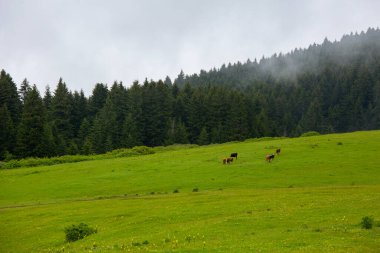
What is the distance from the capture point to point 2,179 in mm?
57969

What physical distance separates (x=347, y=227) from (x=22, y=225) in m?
23.8

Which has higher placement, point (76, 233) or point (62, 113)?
point (62, 113)

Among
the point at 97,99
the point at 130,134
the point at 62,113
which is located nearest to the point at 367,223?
the point at 130,134

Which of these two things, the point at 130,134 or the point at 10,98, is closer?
the point at 10,98

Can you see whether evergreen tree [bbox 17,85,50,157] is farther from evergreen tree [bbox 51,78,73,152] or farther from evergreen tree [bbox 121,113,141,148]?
evergreen tree [bbox 121,113,141,148]

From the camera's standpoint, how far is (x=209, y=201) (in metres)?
33.9

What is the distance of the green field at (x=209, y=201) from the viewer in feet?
67.3

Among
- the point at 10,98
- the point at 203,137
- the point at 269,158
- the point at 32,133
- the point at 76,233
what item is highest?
the point at 10,98

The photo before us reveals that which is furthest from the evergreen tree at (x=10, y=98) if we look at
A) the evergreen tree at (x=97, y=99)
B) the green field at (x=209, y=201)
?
the green field at (x=209, y=201)

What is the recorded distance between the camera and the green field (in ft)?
67.3

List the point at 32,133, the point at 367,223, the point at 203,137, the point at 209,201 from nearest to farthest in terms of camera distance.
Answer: the point at 367,223 → the point at 209,201 → the point at 32,133 → the point at 203,137

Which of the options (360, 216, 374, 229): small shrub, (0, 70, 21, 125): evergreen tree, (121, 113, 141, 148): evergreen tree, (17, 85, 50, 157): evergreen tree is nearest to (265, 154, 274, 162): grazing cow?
(360, 216, 374, 229): small shrub

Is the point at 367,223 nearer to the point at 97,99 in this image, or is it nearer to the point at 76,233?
the point at 76,233

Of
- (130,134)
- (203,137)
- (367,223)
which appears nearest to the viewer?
(367,223)
